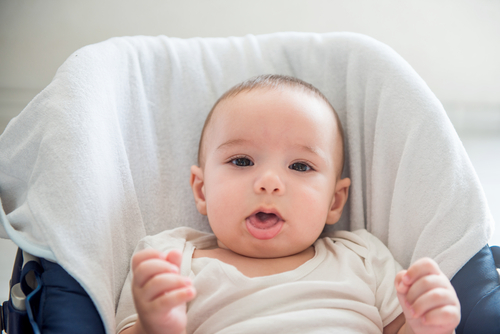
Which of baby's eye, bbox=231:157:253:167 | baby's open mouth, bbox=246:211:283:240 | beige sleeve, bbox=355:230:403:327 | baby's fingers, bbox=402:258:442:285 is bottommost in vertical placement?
beige sleeve, bbox=355:230:403:327

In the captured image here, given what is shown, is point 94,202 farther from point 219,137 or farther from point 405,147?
point 405,147

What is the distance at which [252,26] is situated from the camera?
144cm

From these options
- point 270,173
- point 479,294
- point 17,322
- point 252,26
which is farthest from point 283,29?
point 17,322

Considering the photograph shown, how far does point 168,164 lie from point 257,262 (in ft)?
1.21

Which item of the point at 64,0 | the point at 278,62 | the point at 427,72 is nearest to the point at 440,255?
the point at 278,62

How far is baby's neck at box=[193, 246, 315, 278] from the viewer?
803 mm

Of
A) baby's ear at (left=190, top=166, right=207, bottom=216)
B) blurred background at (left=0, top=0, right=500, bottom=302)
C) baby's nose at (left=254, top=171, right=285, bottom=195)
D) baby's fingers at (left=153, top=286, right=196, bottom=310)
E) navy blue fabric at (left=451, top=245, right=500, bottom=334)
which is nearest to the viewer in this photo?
baby's fingers at (left=153, top=286, right=196, bottom=310)

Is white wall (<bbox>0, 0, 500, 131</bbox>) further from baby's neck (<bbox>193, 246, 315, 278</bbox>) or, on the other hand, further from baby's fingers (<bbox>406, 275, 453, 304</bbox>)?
baby's fingers (<bbox>406, 275, 453, 304</bbox>)

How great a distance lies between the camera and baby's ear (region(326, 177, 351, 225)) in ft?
3.07

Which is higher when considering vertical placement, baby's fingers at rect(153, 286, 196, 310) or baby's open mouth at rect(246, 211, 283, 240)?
baby's fingers at rect(153, 286, 196, 310)

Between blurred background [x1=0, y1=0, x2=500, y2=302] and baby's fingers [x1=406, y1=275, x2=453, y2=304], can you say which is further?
blurred background [x1=0, y1=0, x2=500, y2=302]

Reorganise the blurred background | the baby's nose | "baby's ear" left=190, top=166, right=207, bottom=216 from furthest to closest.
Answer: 1. the blurred background
2. "baby's ear" left=190, top=166, right=207, bottom=216
3. the baby's nose

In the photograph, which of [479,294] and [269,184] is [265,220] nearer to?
[269,184]

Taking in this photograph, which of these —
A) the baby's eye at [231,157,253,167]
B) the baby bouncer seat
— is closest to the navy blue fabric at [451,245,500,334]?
the baby bouncer seat
